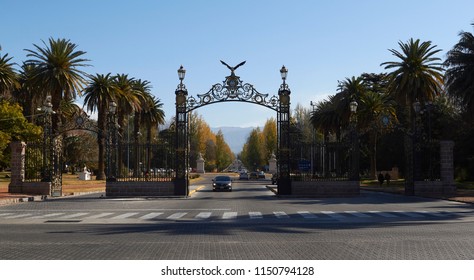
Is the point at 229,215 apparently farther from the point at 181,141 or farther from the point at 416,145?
the point at 416,145

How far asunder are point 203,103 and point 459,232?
23849mm

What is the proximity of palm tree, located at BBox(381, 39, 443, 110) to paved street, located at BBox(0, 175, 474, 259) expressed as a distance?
23.1m

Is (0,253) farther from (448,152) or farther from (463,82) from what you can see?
(463,82)

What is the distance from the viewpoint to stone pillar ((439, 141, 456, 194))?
38312mm

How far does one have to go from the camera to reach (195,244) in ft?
44.8

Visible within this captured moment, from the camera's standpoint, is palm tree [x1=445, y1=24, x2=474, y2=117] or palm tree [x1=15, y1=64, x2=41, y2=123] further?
palm tree [x1=15, y1=64, x2=41, y2=123]

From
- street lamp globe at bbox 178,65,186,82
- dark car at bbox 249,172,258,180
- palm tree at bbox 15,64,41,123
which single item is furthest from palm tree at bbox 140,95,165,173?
street lamp globe at bbox 178,65,186,82

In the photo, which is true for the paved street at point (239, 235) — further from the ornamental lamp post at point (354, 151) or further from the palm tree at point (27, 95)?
the palm tree at point (27, 95)

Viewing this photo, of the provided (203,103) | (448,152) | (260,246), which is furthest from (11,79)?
(260,246)

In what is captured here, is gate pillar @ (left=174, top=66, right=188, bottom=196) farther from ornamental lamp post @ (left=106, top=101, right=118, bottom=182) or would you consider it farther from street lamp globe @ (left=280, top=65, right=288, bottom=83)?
street lamp globe @ (left=280, top=65, right=288, bottom=83)

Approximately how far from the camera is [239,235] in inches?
623

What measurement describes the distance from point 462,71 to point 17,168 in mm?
34133

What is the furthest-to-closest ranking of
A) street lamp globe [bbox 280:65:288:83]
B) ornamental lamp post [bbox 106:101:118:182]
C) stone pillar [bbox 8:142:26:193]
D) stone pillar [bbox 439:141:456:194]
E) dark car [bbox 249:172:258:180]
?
dark car [bbox 249:172:258:180]
stone pillar [bbox 8:142:26:193]
stone pillar [bbox 439:141:456:194]
street lamp globe [bbox 280:65:288:83]
ornamental lamp post [bbox 106:101:118:182]

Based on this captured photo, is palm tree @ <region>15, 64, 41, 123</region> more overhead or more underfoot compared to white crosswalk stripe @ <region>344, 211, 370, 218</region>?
more overhead
